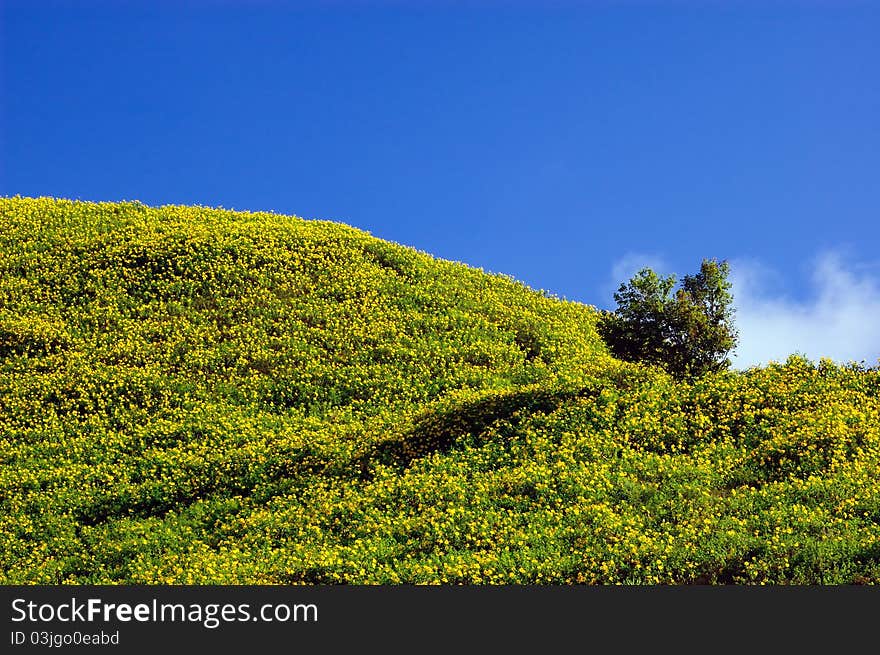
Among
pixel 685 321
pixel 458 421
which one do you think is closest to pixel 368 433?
pixel 458 421

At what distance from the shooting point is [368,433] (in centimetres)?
2494

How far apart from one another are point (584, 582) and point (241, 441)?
1327 centimetres

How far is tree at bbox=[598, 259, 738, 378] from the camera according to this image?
86.9 ft

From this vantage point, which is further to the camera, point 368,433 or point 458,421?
point 368,433

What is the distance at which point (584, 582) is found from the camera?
15180 mm

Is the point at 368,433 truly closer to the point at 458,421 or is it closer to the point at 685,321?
the point at 458,421

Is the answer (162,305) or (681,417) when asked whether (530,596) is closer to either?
(681,417)

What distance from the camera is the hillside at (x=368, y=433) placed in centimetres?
1684

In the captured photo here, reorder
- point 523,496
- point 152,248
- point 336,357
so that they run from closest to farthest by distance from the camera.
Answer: point 523,496, point 336,357, point 152,248

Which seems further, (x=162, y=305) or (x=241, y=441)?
(x=162, y=305)

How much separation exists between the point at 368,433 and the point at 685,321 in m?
10.1

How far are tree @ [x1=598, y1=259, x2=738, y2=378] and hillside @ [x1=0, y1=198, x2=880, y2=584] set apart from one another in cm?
117

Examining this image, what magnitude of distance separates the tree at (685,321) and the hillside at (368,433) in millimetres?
1172

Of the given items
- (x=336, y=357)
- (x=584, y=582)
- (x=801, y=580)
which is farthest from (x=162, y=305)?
(x=801, y=580)
